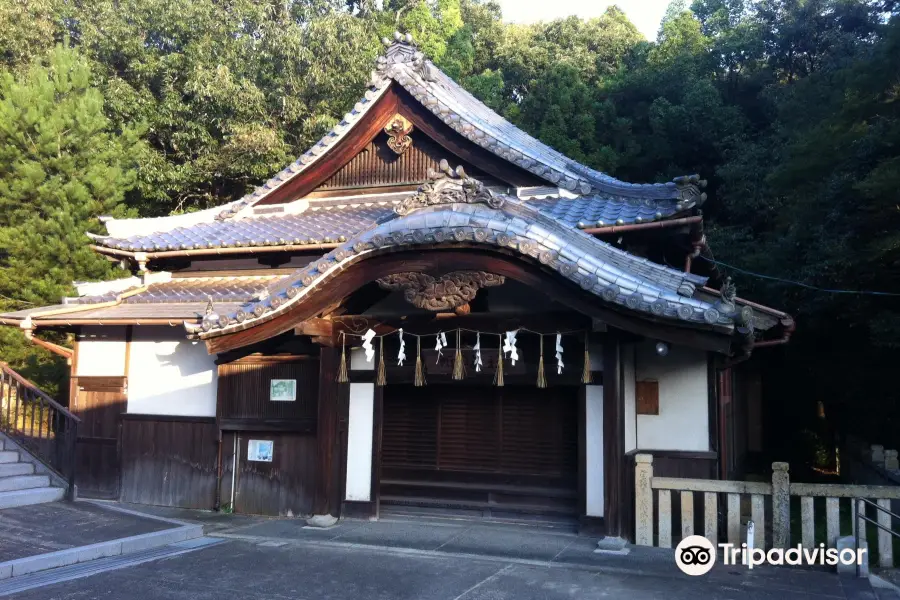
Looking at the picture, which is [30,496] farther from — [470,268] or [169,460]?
[470,268]

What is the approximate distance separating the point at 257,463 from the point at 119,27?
71.1 ft

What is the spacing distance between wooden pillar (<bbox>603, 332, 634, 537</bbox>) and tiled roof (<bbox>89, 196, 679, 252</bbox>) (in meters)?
2.40

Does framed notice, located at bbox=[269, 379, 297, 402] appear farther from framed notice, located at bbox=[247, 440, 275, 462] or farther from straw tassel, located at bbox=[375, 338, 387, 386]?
straw tassel, located at bbox=[375, 338, 387, 386]

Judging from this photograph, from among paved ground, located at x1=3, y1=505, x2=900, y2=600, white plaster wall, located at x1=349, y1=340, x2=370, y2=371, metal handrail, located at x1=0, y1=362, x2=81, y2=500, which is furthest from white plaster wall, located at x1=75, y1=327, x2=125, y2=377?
white plaster wall, located at x1=349, y1=340, x2=370, y2=371

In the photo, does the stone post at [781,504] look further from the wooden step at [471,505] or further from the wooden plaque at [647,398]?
the wooden step at [471,505]

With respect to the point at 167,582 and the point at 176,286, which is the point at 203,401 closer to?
the point at 176,286

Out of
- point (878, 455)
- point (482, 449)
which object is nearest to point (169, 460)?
point (482, 449)


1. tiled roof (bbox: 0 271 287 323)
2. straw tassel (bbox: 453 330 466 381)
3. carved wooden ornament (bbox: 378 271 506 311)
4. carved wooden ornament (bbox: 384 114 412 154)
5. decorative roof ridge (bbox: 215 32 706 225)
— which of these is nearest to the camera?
carved wooden ornament (bbox: 378 271 506 311)

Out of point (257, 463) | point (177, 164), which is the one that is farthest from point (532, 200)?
point (177, 164)

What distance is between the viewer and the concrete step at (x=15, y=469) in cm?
1200

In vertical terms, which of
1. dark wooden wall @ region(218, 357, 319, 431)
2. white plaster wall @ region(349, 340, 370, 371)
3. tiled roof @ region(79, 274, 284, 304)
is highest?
tiled roof @ region(79, 274, 284, 304)

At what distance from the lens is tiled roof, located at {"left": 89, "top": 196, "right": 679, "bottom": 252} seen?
36.1ft

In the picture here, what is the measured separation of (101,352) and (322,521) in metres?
5.82

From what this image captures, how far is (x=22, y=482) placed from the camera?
11953 mm
